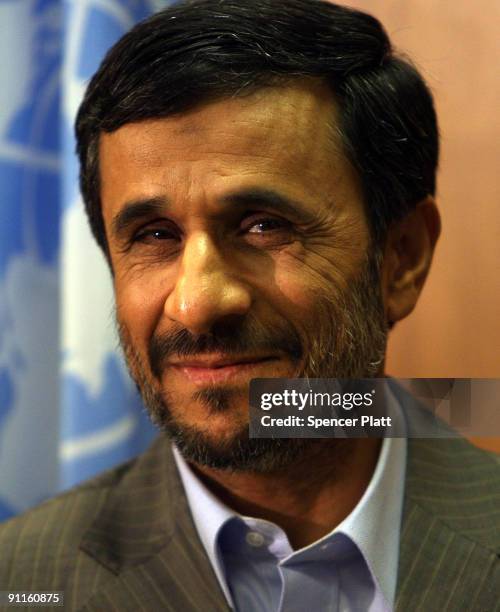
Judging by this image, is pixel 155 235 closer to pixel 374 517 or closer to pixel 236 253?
pixel 236 253

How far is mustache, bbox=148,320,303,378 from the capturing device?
Answer: 0.74 meters

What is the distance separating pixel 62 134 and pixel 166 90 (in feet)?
1.39

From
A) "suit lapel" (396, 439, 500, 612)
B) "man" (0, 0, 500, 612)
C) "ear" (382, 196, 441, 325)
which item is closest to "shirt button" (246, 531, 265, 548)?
"man" (0, 0, 500, 612)

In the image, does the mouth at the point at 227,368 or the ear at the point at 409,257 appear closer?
the mouth at the point at 227,368

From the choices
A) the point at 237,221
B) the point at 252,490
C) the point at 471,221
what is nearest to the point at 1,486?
the point at 252,490

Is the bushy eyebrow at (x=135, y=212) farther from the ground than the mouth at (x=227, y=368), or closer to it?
farther from the ground

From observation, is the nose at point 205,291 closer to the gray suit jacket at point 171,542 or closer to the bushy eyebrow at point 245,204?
the bushy eyebrow at point 245,204

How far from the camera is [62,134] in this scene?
113 cm

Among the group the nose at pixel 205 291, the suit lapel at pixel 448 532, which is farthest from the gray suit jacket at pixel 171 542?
the nose at pixel 205 291

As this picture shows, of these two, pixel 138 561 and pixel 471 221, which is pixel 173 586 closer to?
pixel 138 561

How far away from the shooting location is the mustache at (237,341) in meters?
0.74

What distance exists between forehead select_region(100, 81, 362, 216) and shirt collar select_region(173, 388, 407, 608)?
299mm

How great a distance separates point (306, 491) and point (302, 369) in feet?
0.52

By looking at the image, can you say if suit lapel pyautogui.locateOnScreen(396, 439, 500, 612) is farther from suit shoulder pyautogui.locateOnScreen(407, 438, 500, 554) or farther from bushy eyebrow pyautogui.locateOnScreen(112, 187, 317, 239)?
bushy eyebrow pyautogui.locateOnScreen(112, 187, 317, 239)
